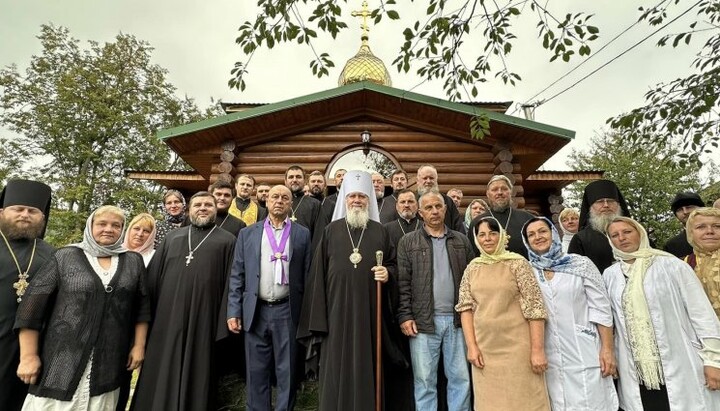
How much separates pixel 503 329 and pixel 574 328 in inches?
21.1

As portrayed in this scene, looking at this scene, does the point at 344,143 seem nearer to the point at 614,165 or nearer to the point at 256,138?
the point at 256,138

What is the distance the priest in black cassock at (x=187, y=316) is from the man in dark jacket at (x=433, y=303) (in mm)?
1665

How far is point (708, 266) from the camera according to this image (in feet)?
11.4

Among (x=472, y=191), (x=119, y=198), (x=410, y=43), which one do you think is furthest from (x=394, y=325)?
(x=119, y=198)

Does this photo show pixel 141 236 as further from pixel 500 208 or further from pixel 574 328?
pixel 574 328

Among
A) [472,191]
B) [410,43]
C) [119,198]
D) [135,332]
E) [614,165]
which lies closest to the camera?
[135,332]

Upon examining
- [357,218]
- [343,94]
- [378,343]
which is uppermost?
[343,94]

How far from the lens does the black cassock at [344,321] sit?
3.62 m

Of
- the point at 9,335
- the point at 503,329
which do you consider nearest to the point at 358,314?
the point at 503,329

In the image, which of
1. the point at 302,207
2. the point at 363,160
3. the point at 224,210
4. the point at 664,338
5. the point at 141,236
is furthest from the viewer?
the point at 363,160

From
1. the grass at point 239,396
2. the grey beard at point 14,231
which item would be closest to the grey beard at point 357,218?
the grass at point 239,396

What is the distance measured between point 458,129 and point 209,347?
6812 millimetres

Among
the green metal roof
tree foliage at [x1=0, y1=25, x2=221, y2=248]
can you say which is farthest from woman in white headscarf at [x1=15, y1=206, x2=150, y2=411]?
tree foliage at [x1=0, y1=25, x2=221, y2=248]

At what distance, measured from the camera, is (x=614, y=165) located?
82.8ft
